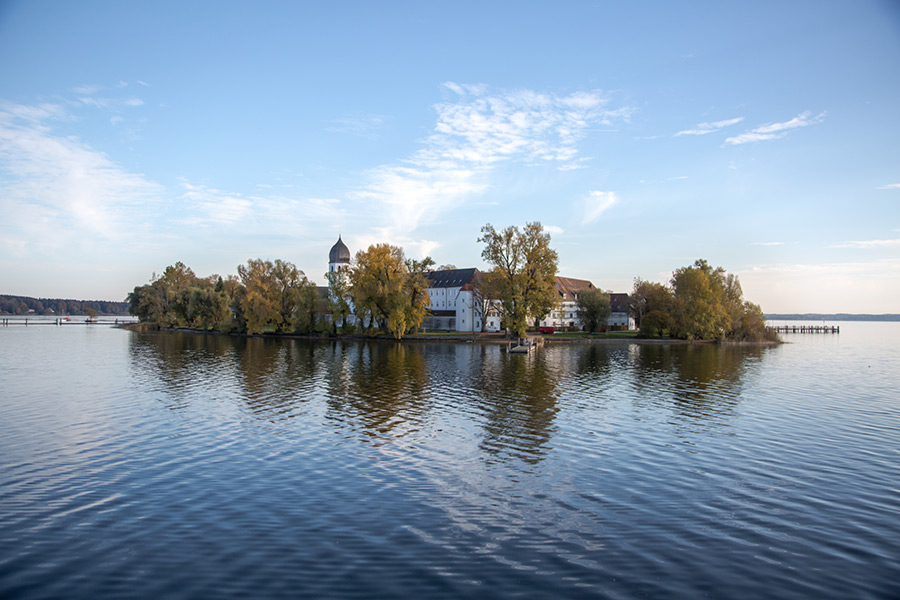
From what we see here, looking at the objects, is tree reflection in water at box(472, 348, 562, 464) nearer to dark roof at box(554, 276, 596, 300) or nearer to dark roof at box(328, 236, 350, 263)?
dark roof at box(554, 276, 596, 300)

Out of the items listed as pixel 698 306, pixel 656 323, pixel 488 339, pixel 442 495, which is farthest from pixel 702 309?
pixel 442 495

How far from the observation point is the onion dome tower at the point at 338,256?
140000mm

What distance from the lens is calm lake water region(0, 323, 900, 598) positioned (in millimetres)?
9742

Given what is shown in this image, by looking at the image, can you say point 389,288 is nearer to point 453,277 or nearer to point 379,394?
point 453,277

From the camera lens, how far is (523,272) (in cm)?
8019

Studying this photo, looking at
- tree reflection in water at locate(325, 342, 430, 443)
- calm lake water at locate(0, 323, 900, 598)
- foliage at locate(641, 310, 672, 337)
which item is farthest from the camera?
foliage at locate(641, 310, 672, 337)

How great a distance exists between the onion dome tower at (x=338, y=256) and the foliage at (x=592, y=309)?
6437 centimetres

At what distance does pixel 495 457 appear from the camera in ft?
59.0

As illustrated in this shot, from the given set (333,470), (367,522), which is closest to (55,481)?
(333,470)

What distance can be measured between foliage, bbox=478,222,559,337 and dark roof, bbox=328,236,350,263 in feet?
220

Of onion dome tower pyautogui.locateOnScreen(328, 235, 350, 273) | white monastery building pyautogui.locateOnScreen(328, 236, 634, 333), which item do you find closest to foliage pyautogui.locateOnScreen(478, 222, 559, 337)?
white monastery building pyautogui.locateOnScreen(328, 236, 634, 333)

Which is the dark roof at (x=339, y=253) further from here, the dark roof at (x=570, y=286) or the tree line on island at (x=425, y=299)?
the dark roof at (x=570, y=286)

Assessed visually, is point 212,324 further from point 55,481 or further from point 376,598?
point 376,598

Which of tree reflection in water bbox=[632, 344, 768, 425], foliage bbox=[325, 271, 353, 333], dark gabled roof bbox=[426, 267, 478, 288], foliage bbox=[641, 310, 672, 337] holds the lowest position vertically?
tree reflection in water bbox=[632, 344, 768, 425]
